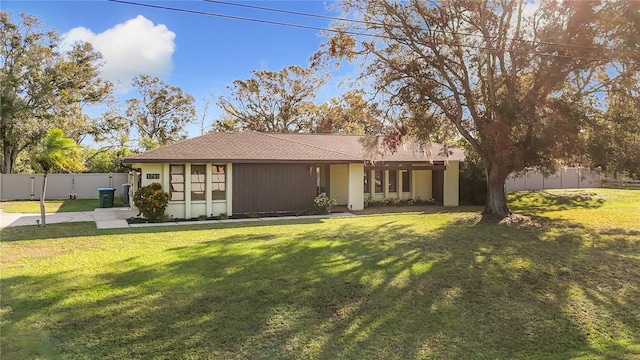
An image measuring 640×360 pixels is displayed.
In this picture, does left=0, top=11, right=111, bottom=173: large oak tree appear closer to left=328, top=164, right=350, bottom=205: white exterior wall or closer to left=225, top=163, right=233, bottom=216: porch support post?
left=225, top=163, right=233, bottom=216: porch support post

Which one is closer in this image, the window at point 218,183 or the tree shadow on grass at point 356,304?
the tree shadow on grass at point 356,304

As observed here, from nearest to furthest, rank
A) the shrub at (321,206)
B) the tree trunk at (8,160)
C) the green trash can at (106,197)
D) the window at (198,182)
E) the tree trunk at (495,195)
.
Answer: the tree trunk at (495,195) → the window at (198,182) → the shrub at (321,206) → the green trash can at (106,197) → the tree trunk at (8,160)

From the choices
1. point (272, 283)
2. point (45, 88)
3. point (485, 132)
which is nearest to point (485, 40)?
point (485, 132)

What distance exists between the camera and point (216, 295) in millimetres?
5762

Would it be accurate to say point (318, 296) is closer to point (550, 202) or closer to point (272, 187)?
point (272, 187)

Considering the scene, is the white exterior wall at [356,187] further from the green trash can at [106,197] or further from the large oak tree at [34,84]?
the large oak tree at [34,84]

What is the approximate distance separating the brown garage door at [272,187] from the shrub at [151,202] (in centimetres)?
268

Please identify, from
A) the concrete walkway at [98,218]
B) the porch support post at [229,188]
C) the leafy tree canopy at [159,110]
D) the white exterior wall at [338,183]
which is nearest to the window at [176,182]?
the concrete walkway at [98,218]

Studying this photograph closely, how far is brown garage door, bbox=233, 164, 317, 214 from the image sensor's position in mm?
15031

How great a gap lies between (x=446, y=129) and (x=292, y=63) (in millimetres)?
19500

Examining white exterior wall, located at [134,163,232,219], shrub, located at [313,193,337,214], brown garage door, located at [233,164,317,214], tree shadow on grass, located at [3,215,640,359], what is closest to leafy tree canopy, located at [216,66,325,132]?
brown garage door, located at [233,164,317,214]

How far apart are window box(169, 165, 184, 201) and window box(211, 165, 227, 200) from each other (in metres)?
1.10

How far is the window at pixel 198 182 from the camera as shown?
14477mm

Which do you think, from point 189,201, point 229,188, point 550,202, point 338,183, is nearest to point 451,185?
point 338,183
